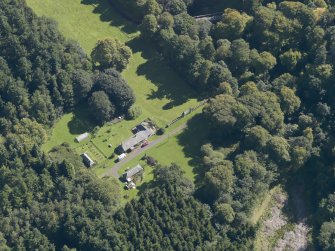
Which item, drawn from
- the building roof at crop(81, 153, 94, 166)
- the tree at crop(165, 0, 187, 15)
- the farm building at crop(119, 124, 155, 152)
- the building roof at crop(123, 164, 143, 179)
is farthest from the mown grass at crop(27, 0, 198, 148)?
the tree at crop(165, 0, 187, 15)

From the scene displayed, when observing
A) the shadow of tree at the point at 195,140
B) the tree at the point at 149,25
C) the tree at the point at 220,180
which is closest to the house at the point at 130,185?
the shadow of tree at the point at 195,140

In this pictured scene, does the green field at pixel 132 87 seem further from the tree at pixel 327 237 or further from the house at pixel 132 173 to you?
the tree at pixel 327 237

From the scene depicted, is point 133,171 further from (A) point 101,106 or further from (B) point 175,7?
(B) point 175,7

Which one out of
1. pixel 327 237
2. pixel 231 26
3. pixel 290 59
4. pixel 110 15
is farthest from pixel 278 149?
pixel 110 15

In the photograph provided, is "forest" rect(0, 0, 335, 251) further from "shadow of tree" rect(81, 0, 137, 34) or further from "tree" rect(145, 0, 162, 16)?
"shadow of tree" rect(81, 0, 137, 34)

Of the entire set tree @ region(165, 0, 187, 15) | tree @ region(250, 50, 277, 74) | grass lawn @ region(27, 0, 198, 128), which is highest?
tree @ region(250, 50, 277, 74)

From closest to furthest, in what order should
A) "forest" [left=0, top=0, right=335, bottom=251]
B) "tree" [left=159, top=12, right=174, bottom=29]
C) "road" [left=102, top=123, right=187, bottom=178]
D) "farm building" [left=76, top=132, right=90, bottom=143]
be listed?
"forest" [left=0, top=0, right=335, bottom=251], "road" [left=102, top=123, right=187, bottom=178], "farm building" [left=76, top=132, right=90, bottom=143], "tree" [left=159, top=12, right=174, bottom=29]
